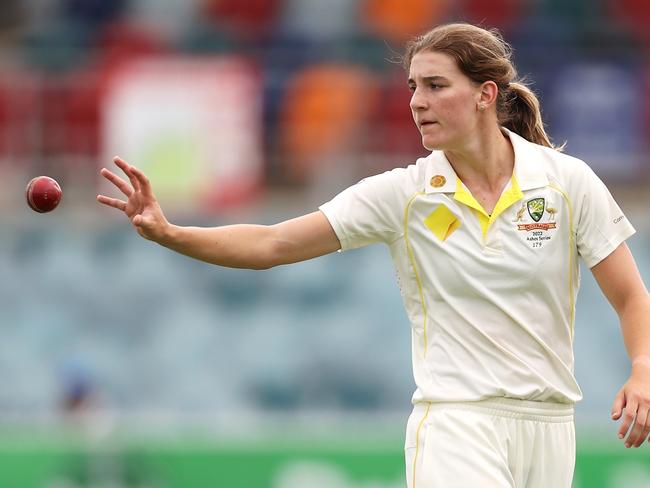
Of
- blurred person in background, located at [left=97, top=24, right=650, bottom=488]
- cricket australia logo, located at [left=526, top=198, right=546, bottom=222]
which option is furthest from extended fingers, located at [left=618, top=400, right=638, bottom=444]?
cricket australia logo, located at [left=526, top=198, right=546, bottom=222]

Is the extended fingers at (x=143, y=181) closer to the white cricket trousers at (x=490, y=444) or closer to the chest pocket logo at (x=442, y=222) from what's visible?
the chest pocket logo at (x=442, y=222)

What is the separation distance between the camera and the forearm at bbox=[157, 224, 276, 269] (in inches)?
193

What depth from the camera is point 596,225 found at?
16.1 feet

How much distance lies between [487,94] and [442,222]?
0.45 m

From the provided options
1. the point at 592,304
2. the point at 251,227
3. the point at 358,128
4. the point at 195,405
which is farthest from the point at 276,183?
the point at 251,227

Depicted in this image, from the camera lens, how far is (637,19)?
46.3 ft

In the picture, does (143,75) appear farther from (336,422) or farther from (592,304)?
(592,304)

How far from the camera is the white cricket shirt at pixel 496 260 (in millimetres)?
4887

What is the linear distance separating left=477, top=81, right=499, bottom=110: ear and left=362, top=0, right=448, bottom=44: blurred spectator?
873 centimetres

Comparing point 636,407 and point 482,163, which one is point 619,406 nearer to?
point 636,407

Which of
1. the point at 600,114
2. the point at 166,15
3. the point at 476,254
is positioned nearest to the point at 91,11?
the point at 166,15

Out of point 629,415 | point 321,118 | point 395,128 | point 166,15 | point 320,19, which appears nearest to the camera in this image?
point 629,415

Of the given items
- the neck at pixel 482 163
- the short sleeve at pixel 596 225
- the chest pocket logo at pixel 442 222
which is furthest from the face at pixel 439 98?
the short sleeve at pixel 596 225

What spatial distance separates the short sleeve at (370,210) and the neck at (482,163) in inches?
7.7
